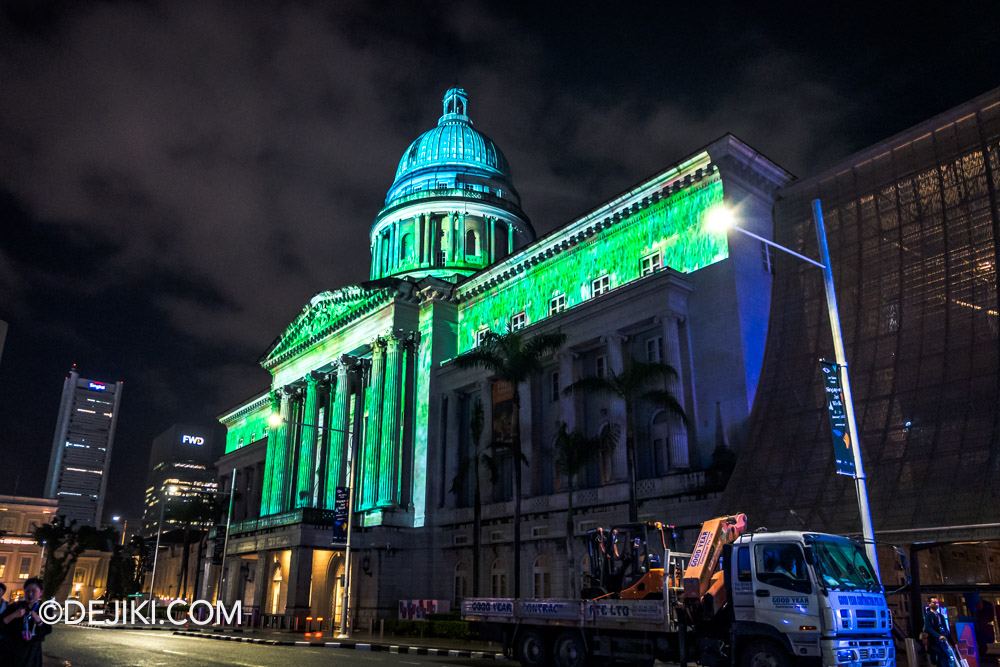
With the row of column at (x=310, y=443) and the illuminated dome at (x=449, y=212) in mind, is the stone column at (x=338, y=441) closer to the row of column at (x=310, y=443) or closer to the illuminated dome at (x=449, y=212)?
the row of column at (x=310, y=443)

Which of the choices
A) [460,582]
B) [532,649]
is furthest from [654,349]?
[532,649]

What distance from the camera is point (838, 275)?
31.4m

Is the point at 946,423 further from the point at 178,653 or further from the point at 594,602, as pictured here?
the point at 178,653

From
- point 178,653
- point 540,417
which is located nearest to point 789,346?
point 540,417

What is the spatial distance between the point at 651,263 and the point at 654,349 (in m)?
5.04

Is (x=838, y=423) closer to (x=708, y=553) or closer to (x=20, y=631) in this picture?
(x=708, y=553)

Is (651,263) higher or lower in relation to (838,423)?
higher

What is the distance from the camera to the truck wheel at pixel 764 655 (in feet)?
46.4

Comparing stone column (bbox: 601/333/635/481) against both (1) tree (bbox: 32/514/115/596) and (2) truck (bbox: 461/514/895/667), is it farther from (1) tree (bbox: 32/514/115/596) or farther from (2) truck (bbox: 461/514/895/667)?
(1) tree (bbox: 32/514/115/596)

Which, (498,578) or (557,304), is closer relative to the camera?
(498,578)

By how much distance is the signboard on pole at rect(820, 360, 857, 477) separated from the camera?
17.3 metres

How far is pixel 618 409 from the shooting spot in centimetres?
3891

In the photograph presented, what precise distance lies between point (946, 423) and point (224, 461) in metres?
77.1

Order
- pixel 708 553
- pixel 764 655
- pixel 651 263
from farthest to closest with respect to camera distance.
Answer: pixel 651 263, pixel 708 553, pixel 764 655
